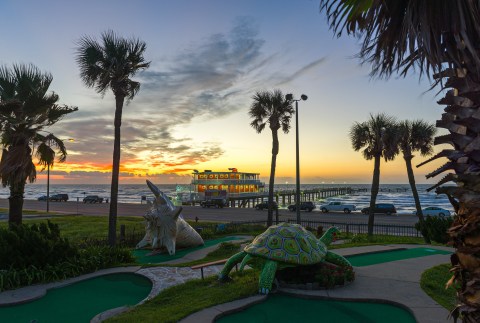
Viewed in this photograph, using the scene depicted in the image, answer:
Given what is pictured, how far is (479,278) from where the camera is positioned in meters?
2.72

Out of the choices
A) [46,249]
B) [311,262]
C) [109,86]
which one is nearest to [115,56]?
[109,86]

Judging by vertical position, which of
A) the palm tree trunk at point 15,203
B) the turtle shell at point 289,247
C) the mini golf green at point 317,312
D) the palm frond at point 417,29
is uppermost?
the palm frond at point 417,29

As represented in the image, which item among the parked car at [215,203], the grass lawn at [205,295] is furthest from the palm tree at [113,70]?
the parked car at [215,203]

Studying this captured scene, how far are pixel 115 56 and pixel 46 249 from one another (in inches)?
371

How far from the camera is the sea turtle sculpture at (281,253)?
920cm

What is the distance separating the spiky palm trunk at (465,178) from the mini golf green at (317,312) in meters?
5.16

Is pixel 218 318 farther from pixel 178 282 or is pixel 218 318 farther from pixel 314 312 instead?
pixel 178 282

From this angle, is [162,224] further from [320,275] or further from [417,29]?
[417,29]

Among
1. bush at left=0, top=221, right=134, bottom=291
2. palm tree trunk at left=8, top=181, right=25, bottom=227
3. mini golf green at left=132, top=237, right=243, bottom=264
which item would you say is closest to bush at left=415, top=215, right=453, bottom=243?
mini golf green at left=132, top=237, right=243, bottom=264

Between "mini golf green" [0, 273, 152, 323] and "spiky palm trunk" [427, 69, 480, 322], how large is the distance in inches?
304

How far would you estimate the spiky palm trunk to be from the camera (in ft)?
8.89

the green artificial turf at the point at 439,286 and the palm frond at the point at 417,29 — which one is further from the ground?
the palm frond at the point at 417,29

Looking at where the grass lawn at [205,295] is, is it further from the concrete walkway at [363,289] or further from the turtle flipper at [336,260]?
the turtle flipper at [336,260]

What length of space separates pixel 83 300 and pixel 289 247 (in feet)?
18.8
